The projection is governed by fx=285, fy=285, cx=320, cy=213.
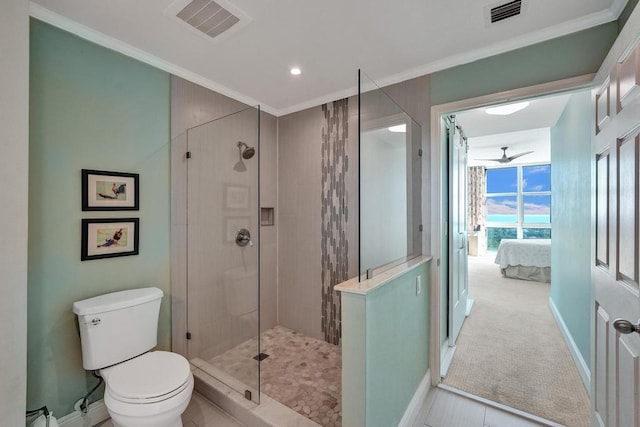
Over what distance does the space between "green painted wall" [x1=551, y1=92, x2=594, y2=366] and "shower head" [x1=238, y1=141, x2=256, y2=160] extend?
250 cm

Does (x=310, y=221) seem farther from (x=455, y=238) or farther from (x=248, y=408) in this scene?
(x=248, y=408)

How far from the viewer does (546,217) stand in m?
7.38

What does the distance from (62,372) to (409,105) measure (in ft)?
9.76

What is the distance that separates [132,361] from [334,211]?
6.24ft

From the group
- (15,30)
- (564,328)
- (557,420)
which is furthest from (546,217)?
(15,30)

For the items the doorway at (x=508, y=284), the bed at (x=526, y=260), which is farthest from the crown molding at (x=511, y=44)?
the bed at (x=526, y=260)

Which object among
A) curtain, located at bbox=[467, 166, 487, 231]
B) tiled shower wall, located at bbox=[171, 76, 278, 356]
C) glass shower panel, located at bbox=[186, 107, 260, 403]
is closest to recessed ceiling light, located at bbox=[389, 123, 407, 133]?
glass shower panel, located at bbox=[186, 107, 260, 403]

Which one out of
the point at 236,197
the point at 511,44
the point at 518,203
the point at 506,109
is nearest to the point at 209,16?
the point at 236,197

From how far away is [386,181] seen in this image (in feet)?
5.80

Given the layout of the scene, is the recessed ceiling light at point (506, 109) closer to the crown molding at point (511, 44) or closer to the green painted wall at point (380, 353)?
the crown molding at point (511, 44)

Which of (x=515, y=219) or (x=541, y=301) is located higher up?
(x=515, y=219)

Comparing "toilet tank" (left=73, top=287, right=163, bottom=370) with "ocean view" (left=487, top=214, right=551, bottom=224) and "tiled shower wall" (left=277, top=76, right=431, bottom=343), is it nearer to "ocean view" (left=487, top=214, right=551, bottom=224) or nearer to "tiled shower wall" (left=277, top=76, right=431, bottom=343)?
"tiled shower wall" (left=277, top=76, right=431, bottom=343)

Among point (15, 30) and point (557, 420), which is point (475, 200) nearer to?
point (557, 420)

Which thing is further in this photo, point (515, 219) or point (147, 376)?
point (515, 219)
